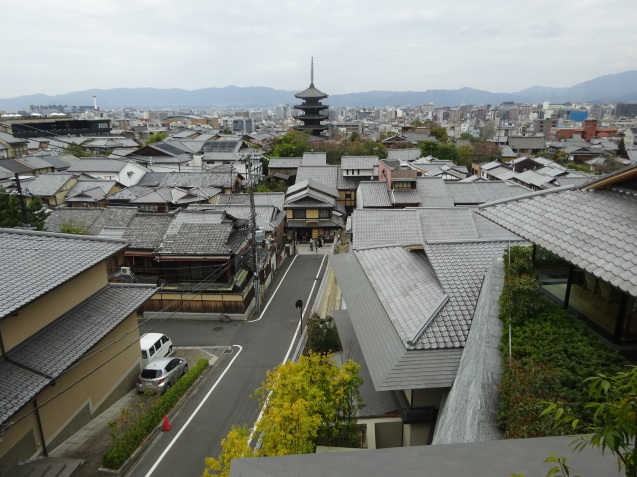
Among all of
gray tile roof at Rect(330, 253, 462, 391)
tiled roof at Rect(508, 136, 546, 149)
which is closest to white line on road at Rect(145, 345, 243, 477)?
gray tile roof at Rect(330, 253, 462, 391)

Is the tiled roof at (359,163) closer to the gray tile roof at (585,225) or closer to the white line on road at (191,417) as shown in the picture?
the white line on road at (191,417)

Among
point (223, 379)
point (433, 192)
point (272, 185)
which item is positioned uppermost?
point (433, 192)

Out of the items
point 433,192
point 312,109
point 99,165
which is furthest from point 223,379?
point 312,109

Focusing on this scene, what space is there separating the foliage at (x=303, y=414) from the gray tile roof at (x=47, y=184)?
43178 mm

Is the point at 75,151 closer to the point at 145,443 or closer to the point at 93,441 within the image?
the point at 93,441

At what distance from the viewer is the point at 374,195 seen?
3716 centimetres

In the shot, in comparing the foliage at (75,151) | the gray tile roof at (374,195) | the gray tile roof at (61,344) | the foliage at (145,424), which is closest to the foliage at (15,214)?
the gray tile roof at (61,344)

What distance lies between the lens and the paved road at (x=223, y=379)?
12680 mm

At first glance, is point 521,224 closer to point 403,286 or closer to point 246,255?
point 403,286

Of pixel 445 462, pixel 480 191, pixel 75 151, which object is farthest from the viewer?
pixel 75 151

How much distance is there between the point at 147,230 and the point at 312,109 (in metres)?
64.1

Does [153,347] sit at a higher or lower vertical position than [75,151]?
lower

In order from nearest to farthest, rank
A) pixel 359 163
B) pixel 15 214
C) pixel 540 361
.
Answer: pixel 540 361 < pixel 15 214 < pixel 359 163

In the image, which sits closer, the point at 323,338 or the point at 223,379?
the point at 323,338
